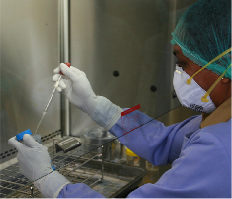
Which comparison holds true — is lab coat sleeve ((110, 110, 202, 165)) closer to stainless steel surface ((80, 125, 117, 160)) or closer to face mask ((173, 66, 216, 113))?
stainless steel surface ((80, 125, 117, 160))

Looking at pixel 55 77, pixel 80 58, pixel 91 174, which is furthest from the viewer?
pixel 91 174

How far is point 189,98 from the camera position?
3.01 feet

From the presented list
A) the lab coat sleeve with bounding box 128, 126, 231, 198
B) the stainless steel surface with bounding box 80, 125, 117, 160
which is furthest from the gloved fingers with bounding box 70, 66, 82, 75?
the lab coat sleeve with bounding box 128, 126, 231, 198

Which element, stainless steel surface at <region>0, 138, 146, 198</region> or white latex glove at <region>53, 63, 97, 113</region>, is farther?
white latex glove at <region>53, 63, 97, 113</region>

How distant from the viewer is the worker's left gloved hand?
815 mm

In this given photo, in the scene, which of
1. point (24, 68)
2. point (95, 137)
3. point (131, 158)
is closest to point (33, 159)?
point (95, 137)

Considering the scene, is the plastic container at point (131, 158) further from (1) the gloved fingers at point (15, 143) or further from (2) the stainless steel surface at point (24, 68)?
(1) the gloved fingers at point (15, 143)

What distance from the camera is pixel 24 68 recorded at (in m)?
1.01

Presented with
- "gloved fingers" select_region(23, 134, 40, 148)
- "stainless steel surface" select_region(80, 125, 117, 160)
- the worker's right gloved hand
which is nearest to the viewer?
"gloved fingers" select_region(23, 134, 40, 148)

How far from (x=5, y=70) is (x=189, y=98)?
0.69 m

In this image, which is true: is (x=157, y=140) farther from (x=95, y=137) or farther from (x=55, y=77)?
(x=55, y=77)

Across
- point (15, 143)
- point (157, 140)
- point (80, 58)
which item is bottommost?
point (157, 140)

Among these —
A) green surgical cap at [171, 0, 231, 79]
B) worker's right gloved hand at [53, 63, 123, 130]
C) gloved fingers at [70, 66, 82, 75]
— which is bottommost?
worker's right gloved hand at [53, 63, 123, 130]

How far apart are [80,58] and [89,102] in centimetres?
19
